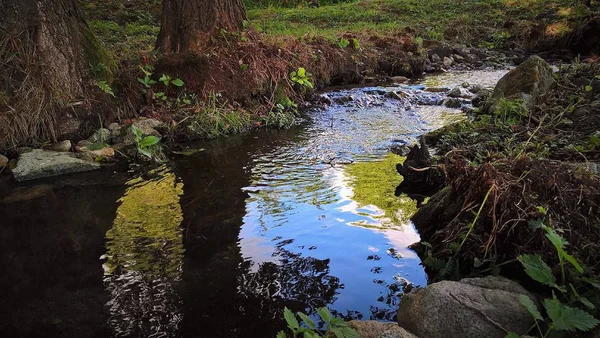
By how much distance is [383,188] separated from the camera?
474 cm

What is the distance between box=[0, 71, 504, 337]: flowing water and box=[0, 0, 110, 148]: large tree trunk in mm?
999

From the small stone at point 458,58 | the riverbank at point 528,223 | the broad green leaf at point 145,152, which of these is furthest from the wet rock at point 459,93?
the broad green leaf at point 145,152

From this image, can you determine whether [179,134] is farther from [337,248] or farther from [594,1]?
[594,1]

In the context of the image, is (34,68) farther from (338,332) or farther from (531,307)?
(531,307)

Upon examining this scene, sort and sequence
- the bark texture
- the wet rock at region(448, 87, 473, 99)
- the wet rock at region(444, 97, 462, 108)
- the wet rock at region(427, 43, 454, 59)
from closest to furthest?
the bark texture
the wet rock at region(444, 97, 462, 108)
the wet rock at region(448, 87, 473, 99)
the wet rock at region(427, 43, 454, 59)

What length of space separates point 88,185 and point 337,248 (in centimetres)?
294

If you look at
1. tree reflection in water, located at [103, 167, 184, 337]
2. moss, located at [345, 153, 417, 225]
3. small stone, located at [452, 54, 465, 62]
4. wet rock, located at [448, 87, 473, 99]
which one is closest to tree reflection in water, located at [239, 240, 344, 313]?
tree reflection in water, located at [103, 167, 184, 337]

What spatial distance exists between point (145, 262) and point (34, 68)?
384 cm

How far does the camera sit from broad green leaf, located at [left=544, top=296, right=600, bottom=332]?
2.14 meters

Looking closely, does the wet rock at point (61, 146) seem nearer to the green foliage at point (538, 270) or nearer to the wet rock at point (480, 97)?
the green foliage at point (538, 270)

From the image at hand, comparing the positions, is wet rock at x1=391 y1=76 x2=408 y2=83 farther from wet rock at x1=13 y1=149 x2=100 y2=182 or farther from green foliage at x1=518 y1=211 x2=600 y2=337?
green foliage at x1=518 y1=211 x2=600 y2=337

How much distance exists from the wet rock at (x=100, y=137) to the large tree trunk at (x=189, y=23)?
2.17 meters

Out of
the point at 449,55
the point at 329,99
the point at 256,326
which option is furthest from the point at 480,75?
the point at 256,326

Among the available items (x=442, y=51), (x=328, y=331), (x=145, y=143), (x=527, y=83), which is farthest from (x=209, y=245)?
(x=442, y=51)
